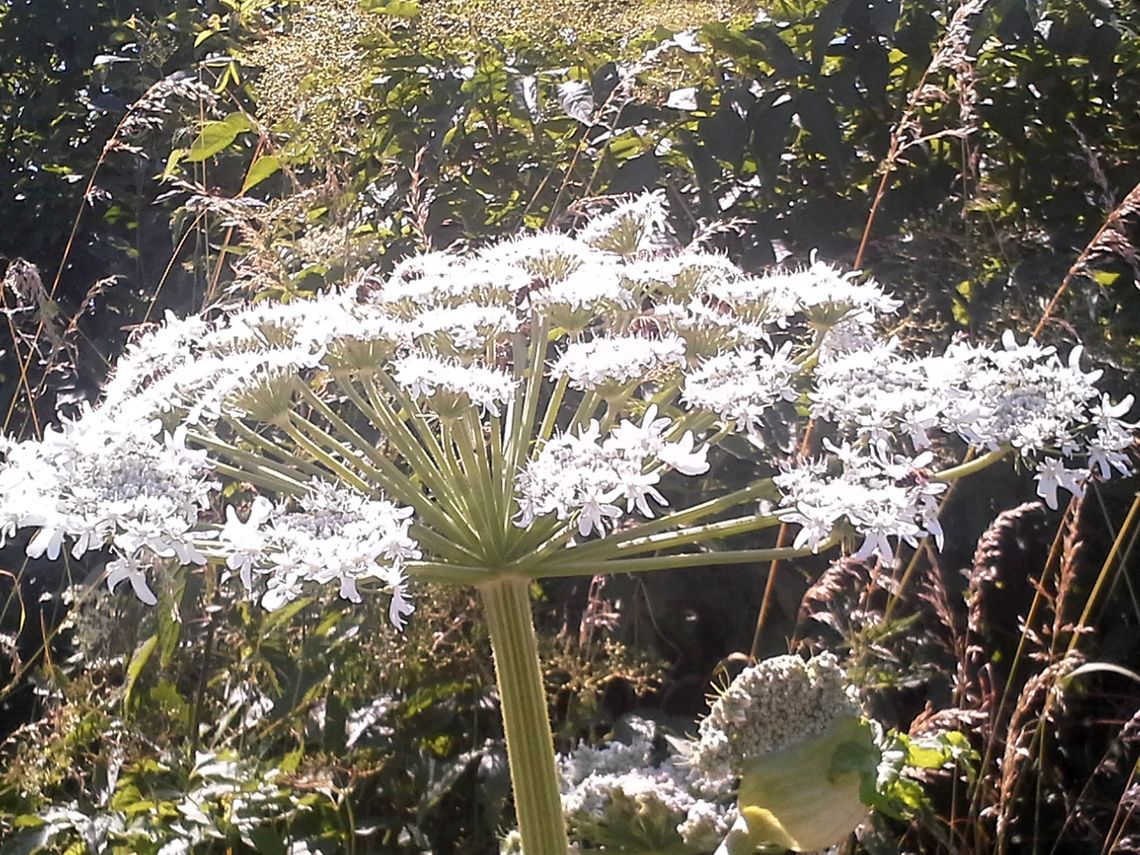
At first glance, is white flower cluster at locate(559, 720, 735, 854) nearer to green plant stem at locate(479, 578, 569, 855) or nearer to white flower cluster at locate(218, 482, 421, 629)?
green plant stem at locate(479, 578, 569, 855)

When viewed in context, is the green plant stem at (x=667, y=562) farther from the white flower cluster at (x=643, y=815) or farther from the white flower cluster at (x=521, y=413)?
the white flower cluster at (x=643, y=815)

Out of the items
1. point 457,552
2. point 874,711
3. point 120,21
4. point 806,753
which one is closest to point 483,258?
point 457,552

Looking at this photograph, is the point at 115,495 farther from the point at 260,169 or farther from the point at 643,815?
the point at 260,169

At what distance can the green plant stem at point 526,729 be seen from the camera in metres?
1.13

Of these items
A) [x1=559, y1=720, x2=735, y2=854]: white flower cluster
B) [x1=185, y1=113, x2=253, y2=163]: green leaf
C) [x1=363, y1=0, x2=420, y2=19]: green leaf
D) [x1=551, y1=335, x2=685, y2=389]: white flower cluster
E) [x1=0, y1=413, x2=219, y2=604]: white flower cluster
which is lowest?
[x1=559, y1=720, x2=735, y2=854]: white flower cluster

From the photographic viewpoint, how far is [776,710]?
1.17 meters

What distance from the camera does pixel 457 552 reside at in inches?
45.4

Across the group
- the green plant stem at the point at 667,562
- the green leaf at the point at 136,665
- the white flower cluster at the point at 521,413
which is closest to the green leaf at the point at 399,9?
the white flower cluster at the point at 521,413

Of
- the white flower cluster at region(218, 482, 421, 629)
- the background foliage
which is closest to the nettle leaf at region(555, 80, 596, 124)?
the background foliage

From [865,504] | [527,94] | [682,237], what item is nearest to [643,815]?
[865,504]

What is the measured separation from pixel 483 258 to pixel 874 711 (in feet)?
3.18

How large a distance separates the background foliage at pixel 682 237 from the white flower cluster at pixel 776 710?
0.52 metres

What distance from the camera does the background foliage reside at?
6.01ft

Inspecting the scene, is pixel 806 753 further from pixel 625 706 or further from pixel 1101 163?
pixel 1101 163
